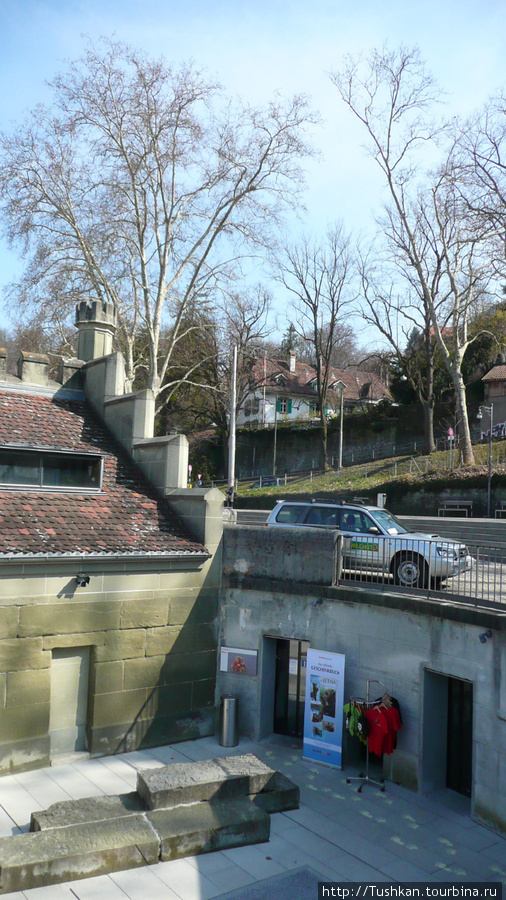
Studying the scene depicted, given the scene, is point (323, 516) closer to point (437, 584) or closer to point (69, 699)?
point (437, 584)

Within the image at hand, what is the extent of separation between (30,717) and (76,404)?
778cm

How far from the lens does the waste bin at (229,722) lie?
13969mm

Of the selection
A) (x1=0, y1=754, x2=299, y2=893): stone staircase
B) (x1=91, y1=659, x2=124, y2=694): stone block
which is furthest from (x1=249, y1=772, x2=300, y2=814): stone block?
(x1=91, y1=659, x2=124, y2=694): stone block

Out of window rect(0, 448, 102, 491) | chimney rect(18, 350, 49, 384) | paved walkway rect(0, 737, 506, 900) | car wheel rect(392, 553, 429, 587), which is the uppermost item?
chimney rect(18, 350, 49, 384)

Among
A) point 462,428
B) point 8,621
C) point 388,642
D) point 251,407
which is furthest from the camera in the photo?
point 251,407

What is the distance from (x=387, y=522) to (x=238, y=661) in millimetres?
4418

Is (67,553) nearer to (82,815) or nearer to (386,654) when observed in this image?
(82,815)

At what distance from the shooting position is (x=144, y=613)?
13.8 m

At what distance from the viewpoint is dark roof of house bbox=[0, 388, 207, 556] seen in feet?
42.1

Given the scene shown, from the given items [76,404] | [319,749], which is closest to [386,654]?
[319,749]

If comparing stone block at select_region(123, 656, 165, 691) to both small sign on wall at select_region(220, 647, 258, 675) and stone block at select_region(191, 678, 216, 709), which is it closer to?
stone block at select_region(191, 678, 216, 709)

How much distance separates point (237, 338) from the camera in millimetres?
47938

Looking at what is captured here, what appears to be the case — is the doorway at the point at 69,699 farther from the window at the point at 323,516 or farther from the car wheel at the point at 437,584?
the car wheel at the point at 437,584

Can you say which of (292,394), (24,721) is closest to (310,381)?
(292,394)
